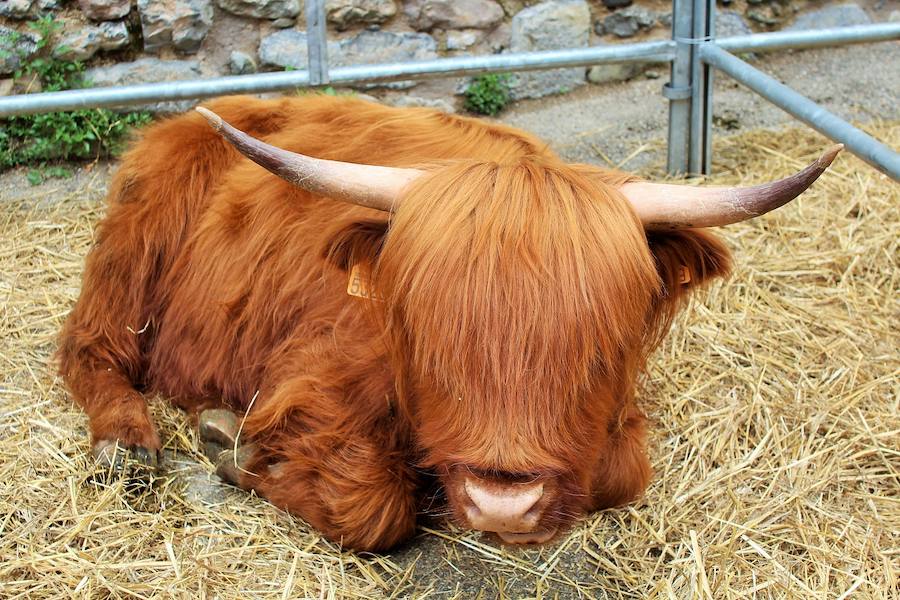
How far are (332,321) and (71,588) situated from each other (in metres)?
0.98

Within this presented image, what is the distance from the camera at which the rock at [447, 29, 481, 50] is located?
16.4 ft

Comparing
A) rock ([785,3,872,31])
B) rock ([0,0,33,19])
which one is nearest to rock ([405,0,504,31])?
rock ([0,0,33,19])

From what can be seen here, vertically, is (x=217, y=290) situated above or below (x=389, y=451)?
above

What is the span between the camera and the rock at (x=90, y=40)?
14.7 feet

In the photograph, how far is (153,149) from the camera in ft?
11.5

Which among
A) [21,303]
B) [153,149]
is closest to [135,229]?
[153,149]

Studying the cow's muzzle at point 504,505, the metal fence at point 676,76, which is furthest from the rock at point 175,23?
the cow's muzzle at point 504,505

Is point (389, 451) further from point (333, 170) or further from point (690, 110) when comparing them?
point (690, 110)

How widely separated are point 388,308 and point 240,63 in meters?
2.81

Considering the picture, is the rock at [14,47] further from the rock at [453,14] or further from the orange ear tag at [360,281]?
the orange ear tag at [360,281]

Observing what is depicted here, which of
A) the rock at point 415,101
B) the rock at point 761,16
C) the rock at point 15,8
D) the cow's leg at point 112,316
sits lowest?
Result: the cow's leg at point 112,316

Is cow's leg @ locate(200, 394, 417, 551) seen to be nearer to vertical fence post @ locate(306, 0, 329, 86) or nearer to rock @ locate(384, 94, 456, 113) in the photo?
vertical fence post @ locate(306, 0, 329, 86)

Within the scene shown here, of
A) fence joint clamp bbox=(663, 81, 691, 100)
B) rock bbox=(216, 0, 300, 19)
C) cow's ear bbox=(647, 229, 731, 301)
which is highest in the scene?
rock bbox=(216, 0, 300, 19)

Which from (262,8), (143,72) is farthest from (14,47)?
(262,8)
